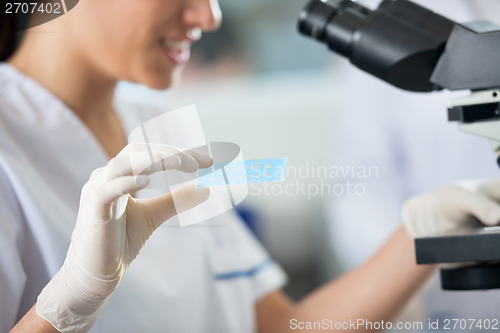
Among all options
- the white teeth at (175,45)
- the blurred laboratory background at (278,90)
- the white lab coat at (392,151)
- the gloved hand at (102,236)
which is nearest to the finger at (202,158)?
the gloved hand at (102,236)

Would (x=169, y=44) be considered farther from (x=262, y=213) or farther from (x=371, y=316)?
(x=262, y=213)

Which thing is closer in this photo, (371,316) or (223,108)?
(371,316)

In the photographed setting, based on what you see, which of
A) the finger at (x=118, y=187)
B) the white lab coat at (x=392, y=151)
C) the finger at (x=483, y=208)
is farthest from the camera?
the white lab coat at (x=392, y=151)

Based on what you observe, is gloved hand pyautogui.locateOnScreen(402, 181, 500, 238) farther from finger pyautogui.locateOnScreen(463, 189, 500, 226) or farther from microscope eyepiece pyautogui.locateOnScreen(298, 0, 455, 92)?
microscope eyepiece pyautogui.locateOnScreen(298, 0, 455, 92)

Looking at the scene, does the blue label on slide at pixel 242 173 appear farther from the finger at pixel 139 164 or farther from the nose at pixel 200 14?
the nose at pixel 200 14

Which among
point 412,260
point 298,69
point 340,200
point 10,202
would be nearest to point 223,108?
point 298,69

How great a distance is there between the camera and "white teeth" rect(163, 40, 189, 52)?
2.68 feet

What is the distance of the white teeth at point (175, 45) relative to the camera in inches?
32.2

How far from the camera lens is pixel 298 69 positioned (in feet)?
6.88

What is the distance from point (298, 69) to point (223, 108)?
33cm

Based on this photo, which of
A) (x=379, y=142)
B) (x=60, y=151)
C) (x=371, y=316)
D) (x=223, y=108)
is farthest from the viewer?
(x=223, y=108)

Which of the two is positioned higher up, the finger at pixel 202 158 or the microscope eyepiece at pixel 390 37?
the microscope eyepiece at pixel 390 37

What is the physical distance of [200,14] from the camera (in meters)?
0.84

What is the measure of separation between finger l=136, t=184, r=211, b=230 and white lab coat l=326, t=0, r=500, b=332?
63 centimetres
